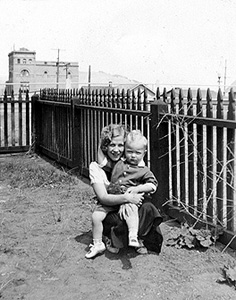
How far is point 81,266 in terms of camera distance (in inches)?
168

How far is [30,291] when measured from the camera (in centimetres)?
379

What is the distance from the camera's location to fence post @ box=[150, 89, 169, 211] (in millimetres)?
5593

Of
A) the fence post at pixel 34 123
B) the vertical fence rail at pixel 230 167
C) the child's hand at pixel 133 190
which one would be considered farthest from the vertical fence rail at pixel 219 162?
the fence post at pixel 34 123

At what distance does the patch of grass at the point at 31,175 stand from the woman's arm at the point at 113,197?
11.5 ft

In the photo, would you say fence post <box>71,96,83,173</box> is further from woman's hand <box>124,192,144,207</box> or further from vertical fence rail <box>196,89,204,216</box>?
woman's hand <box>124,192,144,207</box>

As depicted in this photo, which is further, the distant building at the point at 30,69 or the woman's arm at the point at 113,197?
the distant building at the point at 30,69

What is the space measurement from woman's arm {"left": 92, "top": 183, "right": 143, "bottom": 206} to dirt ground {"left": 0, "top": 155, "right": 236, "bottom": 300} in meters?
0.52

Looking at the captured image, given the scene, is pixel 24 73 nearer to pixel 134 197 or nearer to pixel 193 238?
pixel 193 238

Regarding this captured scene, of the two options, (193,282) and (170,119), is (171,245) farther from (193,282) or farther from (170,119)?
(170,119)

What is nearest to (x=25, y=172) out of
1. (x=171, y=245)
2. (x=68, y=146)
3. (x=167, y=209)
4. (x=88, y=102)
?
(x=68, y=146)

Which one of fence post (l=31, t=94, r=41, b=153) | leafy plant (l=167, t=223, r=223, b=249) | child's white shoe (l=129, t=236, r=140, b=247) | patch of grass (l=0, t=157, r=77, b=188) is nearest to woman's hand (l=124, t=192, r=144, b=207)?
child's white shoe (l=129, t=236, r=140, b=247)

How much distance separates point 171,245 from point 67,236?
114cm

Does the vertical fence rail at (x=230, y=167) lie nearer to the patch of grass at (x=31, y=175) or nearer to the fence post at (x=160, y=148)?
the fence post at (x=160, y=148)

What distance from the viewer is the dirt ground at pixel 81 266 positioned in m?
3.72
